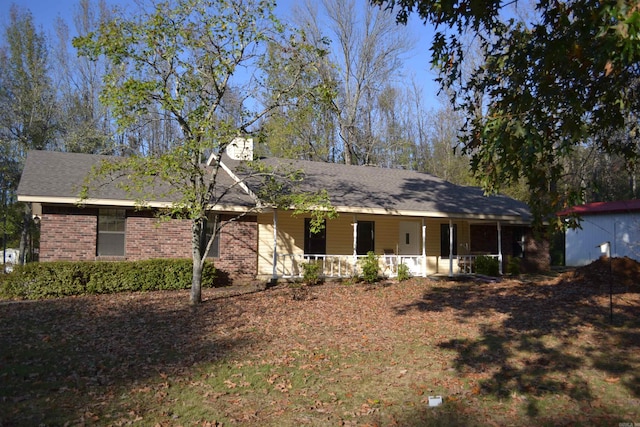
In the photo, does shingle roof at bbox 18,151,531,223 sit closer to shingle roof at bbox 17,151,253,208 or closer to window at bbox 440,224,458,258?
shingle roof at bbox 17,151,253,208

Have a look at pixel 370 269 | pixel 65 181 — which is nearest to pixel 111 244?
pixel 65 181

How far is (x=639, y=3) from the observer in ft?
18.4

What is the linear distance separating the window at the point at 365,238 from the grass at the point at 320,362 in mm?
5880

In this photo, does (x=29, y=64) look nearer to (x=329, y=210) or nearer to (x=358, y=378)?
(x=329, y=210)

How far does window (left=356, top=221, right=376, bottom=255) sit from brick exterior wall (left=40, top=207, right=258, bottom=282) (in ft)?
13.4

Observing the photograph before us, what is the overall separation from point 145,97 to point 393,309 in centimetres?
756

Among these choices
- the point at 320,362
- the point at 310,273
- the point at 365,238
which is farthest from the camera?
the point at 365,238

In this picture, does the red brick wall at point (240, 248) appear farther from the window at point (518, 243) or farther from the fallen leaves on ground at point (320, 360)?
the window at point (518, 243)

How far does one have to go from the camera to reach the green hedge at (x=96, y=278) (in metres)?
13.3

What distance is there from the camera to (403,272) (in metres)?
16.9

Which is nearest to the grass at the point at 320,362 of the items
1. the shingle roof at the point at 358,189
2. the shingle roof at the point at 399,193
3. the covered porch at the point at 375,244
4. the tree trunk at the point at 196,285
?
the tree trunk at the point at 196,285

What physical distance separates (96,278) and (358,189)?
30.9 feet

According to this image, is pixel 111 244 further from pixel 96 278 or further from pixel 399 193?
pixel 399 193

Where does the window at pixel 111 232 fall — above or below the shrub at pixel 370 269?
above
